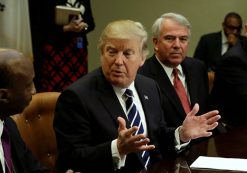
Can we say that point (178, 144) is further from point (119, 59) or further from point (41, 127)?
point (41, 127)

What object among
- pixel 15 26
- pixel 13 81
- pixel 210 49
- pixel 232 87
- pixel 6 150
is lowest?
pixel 210 49

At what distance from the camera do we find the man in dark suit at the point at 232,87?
12.2ft

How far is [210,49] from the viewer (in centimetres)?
650

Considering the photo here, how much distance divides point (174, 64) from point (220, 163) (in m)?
1.27

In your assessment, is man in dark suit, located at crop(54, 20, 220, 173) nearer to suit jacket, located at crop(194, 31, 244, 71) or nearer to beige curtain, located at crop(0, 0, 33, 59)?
beige curtain, located at crop(0, 0, 33, 59)

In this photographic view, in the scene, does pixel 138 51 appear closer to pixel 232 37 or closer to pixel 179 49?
pixel 179 49

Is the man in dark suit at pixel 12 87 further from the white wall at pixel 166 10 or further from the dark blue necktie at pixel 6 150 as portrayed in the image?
the white wall at pixel 166 10

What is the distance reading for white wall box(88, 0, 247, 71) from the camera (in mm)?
7031

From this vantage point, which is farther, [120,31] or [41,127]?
[41,127]

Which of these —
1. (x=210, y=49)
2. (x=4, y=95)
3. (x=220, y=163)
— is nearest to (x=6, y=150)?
(x=4, y=95)

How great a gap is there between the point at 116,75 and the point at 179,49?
1051mm

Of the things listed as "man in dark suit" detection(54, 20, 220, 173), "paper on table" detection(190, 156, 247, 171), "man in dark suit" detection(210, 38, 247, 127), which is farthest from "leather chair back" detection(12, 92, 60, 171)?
"man in dark suit" detection(210, 38, 247, 127)

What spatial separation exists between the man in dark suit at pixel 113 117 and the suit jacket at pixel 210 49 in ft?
12.2

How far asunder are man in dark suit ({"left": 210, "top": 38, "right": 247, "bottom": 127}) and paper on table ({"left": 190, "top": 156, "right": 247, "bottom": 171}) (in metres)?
1.26
